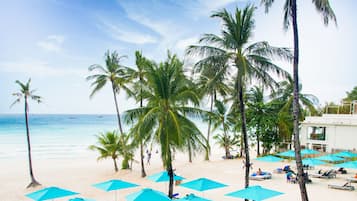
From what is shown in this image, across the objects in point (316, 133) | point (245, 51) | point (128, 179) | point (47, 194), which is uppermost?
point (245, 51)

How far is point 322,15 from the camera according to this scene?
9.30 m

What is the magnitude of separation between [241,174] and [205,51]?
1006cm

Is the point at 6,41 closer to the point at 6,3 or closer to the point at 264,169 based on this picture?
the point at 6,3

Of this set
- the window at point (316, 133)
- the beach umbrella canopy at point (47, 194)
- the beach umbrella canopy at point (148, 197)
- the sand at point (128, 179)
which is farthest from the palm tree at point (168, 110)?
the window at point (316, 133)

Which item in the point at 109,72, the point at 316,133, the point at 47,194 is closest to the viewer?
the point at 47,194

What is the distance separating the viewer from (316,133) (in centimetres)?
2402

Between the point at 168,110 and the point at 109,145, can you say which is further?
the point at 109,145

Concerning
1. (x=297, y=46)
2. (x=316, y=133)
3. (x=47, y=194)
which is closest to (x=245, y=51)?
(x=297, y=46)

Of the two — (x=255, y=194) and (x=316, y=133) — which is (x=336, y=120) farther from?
(x=255, y=194)

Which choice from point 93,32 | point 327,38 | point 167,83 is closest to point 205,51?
point 167,83

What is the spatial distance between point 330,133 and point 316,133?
1521mm

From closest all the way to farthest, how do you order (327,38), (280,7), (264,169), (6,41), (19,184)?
(280,7), (327,38), (19,184), (264,169), (6,41)

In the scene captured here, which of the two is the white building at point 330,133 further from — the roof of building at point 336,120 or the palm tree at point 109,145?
the palm tree at point 109,145

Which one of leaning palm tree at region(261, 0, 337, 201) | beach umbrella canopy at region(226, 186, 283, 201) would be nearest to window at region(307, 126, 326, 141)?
leaning palm tree at region(261, 0, 337, 201)
